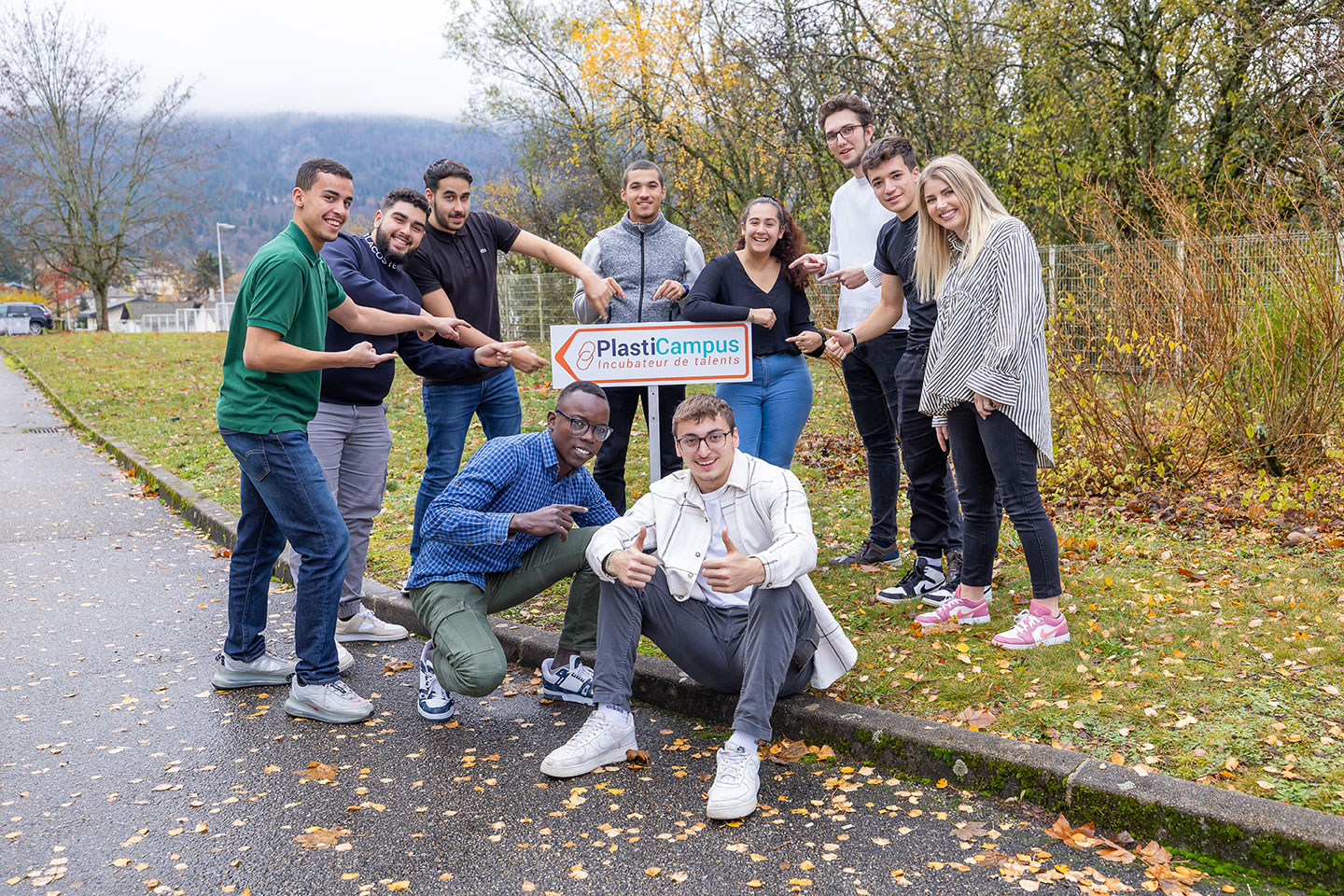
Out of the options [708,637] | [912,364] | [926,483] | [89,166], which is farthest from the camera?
[89,166]

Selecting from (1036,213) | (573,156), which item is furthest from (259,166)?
(1036,213)

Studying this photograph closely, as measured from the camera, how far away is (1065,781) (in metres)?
3.22

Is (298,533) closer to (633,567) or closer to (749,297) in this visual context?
(633,567)

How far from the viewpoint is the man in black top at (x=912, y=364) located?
480cm

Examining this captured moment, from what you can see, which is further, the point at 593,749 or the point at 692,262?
the point at 692,262

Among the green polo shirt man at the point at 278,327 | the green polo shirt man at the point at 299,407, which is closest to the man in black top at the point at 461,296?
the green polo shirt man at the point at 299,407

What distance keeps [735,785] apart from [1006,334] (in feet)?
7.17

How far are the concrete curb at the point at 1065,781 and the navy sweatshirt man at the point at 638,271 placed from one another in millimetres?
1564

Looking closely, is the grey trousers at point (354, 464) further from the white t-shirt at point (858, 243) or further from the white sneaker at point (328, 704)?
the white t-shirt at point (858, 243)

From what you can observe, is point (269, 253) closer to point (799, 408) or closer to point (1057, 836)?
point (799, 408)

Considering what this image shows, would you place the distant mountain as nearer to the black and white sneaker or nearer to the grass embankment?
the grass embankment

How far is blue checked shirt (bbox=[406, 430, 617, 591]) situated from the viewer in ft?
13.5

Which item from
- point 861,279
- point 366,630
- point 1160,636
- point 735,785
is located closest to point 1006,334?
point 861,279

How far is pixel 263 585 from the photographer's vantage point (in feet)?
15.1
